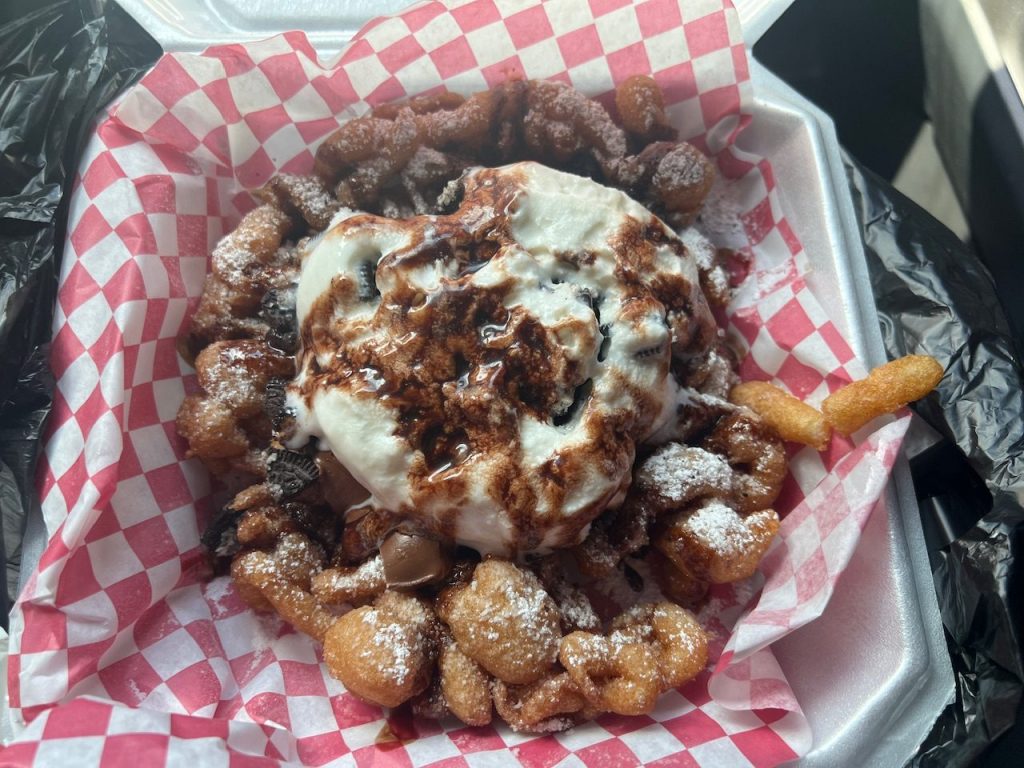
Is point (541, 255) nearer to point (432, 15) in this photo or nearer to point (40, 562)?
point (432, 15)

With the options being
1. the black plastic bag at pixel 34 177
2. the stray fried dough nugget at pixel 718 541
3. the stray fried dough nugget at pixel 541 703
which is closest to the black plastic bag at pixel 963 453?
the stray fried dough nugget at pixel 718 541

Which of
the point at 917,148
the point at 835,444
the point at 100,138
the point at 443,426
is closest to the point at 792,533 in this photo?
the point at 835,444

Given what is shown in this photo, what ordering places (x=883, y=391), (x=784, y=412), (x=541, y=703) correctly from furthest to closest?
(x=784, y=412) → (x=883, y=391) → (x=541, y=703)

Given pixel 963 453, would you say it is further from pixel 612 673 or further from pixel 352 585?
Answer: pixel 352 585

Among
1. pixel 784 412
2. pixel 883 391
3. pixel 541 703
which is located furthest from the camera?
pixel 784 412

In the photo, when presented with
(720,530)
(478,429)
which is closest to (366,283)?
(478,429)

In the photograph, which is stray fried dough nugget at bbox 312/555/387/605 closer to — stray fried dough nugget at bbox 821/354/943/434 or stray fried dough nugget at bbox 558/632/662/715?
stray fried dough nugget at bbox 558/632/662/715
